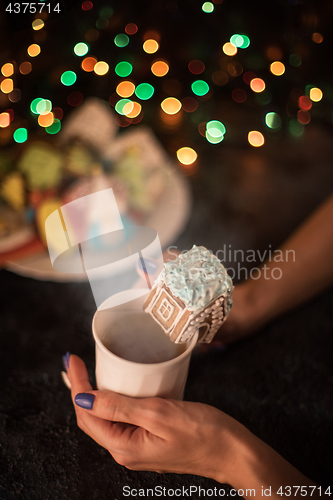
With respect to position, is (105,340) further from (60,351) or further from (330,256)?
(330,256)

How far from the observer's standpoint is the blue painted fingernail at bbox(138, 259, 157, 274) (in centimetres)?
38

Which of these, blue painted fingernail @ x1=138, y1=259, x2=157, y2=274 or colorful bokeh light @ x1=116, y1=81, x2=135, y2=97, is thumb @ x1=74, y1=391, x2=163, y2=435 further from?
Result: colorful bokeh light @ x1=116, y1=81, x2=135, y2=97

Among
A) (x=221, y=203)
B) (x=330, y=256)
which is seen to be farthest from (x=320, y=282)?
(x=221, y=203)

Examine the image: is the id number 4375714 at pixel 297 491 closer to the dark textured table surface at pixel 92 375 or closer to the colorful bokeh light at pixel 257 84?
the dark textured table surface at pixel 92 375

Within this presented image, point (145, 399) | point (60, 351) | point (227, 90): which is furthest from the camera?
point (227, 90)

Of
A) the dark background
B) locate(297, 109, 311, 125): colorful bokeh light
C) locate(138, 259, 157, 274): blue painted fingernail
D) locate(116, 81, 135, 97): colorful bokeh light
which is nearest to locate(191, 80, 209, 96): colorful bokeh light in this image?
the dark background

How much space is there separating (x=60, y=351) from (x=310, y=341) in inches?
14.4

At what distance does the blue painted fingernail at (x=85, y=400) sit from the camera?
327mm

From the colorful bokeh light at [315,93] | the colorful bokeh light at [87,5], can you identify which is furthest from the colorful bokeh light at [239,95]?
the colorful bokeh light at [87,5]

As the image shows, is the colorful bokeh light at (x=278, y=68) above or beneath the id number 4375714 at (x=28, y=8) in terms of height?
above

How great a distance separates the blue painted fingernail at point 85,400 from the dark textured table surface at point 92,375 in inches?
2.5

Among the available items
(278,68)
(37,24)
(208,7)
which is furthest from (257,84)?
(37,24)

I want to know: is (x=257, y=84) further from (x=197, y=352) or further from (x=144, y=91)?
(x=197, y=352)

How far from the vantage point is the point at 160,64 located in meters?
0.52
